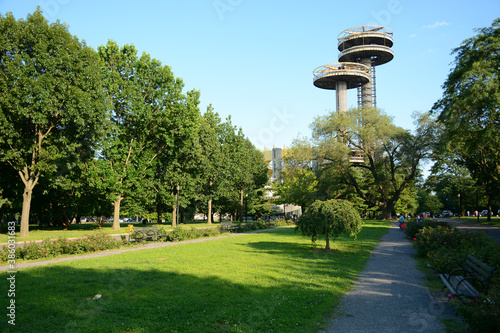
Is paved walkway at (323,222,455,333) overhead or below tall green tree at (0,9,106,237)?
below

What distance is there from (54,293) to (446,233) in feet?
42.3

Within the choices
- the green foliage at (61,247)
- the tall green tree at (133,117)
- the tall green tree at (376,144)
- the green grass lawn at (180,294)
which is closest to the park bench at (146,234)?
the green foliage at (61,247)

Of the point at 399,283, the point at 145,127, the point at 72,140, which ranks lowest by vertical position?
the point at 399,283

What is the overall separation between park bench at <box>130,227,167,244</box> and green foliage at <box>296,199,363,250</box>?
9370mm

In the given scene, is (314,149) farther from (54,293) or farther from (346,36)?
(346,36)

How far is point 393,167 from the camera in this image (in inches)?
1927

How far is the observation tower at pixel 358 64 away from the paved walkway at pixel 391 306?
84.9 m

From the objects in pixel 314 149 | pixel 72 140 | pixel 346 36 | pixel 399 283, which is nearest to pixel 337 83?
pixel 346 36

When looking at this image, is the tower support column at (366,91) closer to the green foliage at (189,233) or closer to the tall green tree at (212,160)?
the tall green tree at (212,160)

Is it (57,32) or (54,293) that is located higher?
(57,32)

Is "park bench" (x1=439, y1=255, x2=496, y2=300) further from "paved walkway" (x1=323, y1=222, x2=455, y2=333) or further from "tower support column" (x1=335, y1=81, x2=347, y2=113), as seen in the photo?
"tower support column" (x1=335, y1=81, x2=347, y2=113)

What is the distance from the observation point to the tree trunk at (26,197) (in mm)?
21172

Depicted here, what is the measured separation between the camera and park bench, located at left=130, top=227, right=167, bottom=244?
19.2m

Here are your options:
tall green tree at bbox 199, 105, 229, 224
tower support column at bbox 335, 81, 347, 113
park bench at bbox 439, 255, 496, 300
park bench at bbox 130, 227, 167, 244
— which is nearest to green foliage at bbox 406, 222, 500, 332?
park bench at bbox 439, 255, 496, 300
